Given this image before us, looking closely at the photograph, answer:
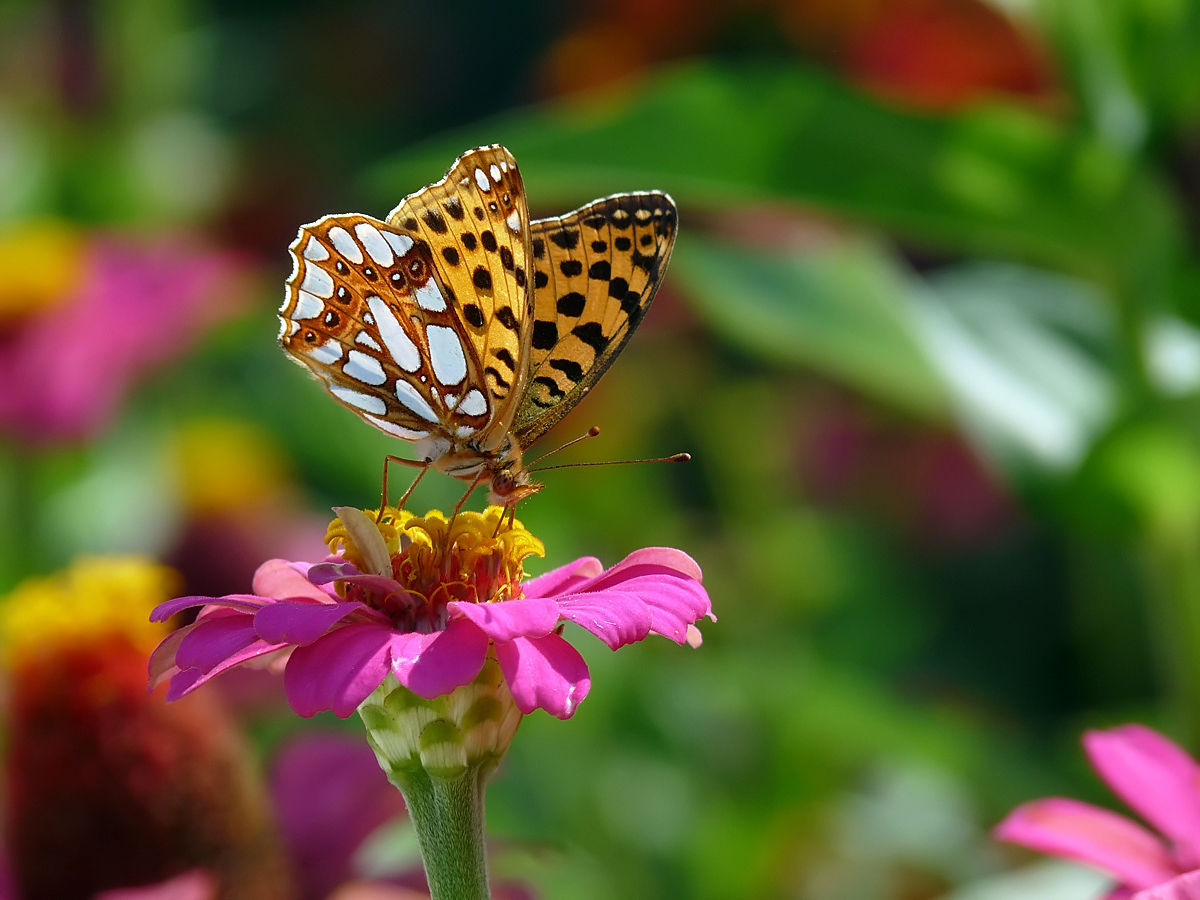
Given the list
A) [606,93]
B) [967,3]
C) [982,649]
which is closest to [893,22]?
[967,3]

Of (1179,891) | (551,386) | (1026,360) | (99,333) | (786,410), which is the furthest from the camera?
(786,410)

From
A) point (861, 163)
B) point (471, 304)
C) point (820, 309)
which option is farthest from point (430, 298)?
point (820, 309)

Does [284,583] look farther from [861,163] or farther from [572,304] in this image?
[861,163]

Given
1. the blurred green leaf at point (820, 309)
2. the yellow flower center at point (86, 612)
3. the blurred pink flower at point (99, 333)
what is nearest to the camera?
the yellow flower center at point (86, 612)

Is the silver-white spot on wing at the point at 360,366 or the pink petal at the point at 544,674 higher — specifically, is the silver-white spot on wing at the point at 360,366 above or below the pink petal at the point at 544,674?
above

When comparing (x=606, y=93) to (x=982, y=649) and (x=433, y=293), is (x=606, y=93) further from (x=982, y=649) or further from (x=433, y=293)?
(x=433, y=293)

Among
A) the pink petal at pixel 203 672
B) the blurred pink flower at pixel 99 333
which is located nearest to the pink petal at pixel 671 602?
the pink petal at pixel 203 672

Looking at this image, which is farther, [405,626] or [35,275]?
[35,275]

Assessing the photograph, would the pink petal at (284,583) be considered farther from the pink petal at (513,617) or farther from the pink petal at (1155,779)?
the pink petal at (1155,779)
